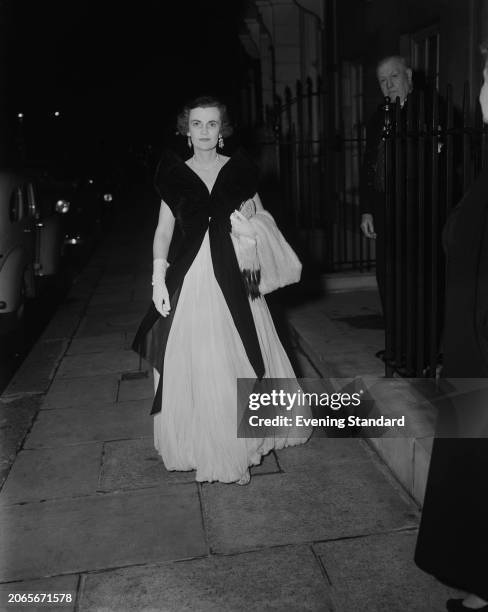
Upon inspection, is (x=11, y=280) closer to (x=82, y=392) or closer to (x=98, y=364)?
(x=98, y=364)

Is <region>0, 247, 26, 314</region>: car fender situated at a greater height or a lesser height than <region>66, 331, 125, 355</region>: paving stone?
greater

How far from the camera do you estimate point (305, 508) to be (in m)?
3.78

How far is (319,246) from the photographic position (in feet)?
32.9

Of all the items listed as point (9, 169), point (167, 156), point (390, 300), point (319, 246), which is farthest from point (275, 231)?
point (319, 246)

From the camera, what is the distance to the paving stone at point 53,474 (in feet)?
13.4

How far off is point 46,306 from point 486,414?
8.12 m

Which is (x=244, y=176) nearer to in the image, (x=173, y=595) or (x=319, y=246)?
(x=173, y=595)

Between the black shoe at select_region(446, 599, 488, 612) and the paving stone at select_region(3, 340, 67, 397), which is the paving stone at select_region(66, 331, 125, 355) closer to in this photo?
the paving stone at select_region(3, 340, 67, 397)

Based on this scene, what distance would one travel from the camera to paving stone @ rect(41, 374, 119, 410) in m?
5.64

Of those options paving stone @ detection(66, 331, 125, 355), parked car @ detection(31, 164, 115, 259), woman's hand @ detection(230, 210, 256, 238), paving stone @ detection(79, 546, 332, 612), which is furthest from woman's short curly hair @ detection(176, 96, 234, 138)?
parked car @ detection(31, 164, 115, 259)

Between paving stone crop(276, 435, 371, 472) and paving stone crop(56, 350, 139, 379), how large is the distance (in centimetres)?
235

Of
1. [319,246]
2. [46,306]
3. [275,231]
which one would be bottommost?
[46,306]

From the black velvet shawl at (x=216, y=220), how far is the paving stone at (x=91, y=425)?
1.28 m

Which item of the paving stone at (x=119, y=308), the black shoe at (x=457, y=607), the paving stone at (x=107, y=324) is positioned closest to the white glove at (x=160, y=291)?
the black shoe at (x=457, y=607)
